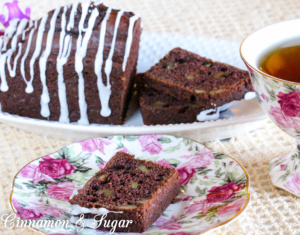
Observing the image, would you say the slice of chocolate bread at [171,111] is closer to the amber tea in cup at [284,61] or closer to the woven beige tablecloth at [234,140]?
the woven beige tablecloth at [234,140]

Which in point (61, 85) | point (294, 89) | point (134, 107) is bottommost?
point (134, 107)

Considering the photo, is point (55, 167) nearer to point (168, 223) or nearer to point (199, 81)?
A: point (168, 223)

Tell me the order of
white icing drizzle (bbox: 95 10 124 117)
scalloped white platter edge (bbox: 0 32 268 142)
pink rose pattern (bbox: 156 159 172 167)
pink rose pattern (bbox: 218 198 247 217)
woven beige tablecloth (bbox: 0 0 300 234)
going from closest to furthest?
pink rose pattern (bbox: 218 198 247 217) → woven beige tablecloth (bbox: 0 0 300 234) → pink rose pattern (bbox: 156 159 172 167) → scalloped white platter edge (bbox: 0 32 268 142) → white icing drizzle (bbox: 95 10 124 117)

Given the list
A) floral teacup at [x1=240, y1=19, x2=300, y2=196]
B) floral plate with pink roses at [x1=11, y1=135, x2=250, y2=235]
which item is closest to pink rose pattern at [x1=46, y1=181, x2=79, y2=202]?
floral plate with pink roses at [x1=11, y1=135, x2=250, y2=235]

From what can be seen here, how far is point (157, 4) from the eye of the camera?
9.66 feet

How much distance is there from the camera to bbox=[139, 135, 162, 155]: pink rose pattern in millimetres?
1638

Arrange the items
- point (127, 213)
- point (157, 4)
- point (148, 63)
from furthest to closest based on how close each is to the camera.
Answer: point (157, 4)
point (148, 63)
point (127, 213)

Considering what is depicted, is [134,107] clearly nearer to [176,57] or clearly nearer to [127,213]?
[176,57]

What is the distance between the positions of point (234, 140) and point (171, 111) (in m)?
0.26

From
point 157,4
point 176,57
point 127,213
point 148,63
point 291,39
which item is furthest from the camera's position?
point 157,4

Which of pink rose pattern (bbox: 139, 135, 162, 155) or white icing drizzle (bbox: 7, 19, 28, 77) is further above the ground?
white icing drizzle (bbox: 7, 19, 28, 77)

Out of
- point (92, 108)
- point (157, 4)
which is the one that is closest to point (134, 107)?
point (92, 108)

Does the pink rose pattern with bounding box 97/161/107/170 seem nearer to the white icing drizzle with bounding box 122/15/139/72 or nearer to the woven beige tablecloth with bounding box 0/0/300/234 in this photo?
the woven beige tablecloth with bounding box 0/0/300/234

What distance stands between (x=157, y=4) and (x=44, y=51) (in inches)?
47.5
